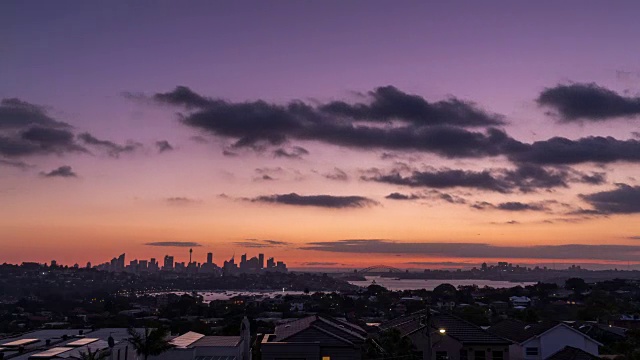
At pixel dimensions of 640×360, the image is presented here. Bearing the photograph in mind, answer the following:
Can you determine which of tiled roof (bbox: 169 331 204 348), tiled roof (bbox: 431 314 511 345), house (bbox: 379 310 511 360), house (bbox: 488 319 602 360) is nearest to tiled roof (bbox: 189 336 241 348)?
tiled roof (bbox: 169 331 204 348)

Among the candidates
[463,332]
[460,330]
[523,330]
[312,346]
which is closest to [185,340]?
[312,346]

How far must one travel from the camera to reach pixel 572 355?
151 feet

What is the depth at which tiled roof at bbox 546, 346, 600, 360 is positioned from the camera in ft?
148

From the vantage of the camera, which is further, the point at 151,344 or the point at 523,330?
the point at 523,330

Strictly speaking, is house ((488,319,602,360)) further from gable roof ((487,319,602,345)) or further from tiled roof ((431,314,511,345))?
tiled roof ((431,314,511,345))

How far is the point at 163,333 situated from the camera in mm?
39781

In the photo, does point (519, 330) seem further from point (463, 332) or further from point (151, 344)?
point (151, 344)

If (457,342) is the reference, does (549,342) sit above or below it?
below

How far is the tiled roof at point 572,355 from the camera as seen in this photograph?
148ft

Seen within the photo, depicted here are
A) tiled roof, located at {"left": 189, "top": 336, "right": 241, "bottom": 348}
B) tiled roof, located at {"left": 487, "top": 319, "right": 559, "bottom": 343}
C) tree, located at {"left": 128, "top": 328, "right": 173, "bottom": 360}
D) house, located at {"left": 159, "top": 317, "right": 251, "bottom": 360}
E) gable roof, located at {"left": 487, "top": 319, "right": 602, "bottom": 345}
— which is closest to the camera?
tree, located at {"left": 128, "top": 328, "right": 173, "bottom": 360}

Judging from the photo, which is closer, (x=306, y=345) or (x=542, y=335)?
(x=306, y=345)

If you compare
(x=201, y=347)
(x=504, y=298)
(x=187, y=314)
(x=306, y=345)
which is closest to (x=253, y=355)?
(x=201, y=347)

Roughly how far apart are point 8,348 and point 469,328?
34809mm

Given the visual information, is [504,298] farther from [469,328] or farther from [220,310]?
[469,328]
